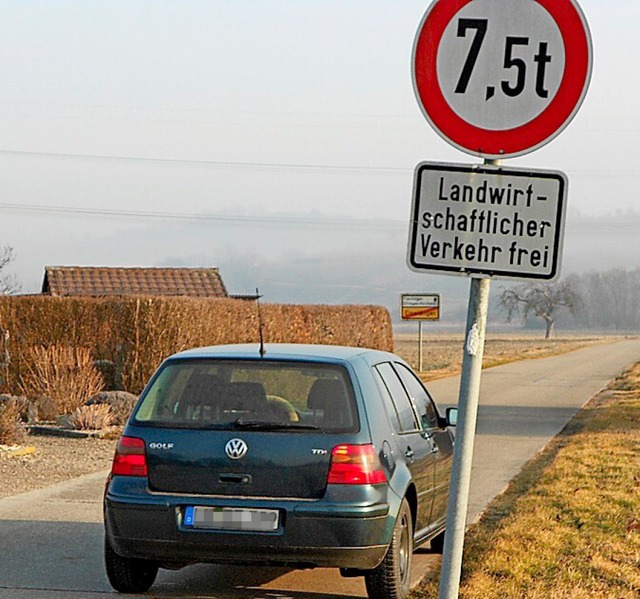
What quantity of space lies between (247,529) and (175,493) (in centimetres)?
50

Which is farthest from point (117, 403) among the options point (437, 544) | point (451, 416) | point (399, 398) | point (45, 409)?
point (399, 398)

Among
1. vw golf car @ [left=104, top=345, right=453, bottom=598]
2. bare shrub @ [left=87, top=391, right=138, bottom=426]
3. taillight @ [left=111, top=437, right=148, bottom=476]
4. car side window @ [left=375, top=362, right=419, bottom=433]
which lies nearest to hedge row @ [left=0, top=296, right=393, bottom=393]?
bare shrub @ [left=87, top=391, right=138, bottom=426]

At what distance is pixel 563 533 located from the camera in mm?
10375

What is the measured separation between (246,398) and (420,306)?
96.6ft

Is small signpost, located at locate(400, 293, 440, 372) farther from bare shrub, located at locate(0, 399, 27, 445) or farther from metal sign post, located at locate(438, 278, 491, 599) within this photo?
metal sign post, located at locate(438, 278, 491, 599)

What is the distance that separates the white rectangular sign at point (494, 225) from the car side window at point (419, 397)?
14.1 feet

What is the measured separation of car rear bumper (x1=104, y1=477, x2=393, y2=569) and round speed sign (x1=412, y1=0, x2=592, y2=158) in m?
3.24

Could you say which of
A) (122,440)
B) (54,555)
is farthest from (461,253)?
(54,555)

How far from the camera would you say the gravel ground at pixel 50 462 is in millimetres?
14445

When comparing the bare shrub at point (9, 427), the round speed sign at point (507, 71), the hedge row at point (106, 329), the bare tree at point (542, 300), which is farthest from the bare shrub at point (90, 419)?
the bare tree at point (542, 300)

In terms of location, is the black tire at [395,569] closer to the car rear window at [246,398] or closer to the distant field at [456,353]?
the car rear window at [246,398]

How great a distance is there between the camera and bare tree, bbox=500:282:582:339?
550 ft

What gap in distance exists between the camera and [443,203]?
16.1 ft

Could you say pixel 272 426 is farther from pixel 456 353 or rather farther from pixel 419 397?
pixel 456 353
